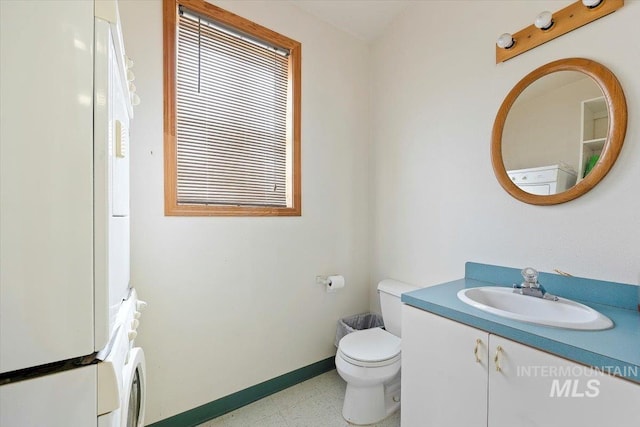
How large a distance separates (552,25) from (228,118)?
1842mm

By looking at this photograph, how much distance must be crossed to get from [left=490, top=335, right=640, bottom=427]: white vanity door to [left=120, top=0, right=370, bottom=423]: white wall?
1328 millimetres

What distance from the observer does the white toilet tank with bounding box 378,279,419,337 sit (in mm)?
1896

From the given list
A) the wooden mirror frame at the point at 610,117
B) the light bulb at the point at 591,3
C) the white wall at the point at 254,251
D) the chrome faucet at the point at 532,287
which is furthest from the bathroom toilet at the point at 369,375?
the light bulb at the point at 591,3

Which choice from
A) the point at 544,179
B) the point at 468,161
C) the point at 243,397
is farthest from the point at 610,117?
the point at 243,397

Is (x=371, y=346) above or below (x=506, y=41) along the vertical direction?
below

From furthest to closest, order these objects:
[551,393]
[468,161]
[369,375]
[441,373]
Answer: [468,161] → [369,375] → [441,373] → [551,393]

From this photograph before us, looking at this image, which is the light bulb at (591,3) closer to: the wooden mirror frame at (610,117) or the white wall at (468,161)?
the white wall at (468,161)

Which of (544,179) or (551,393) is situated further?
(544,179)

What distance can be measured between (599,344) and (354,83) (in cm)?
223

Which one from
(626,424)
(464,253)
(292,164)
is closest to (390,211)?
(464,253)

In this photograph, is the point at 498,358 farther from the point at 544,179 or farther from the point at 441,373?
the point at 544,179

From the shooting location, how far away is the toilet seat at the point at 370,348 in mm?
1574

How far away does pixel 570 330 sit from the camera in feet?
3.01

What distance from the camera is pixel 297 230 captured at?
2025mm
